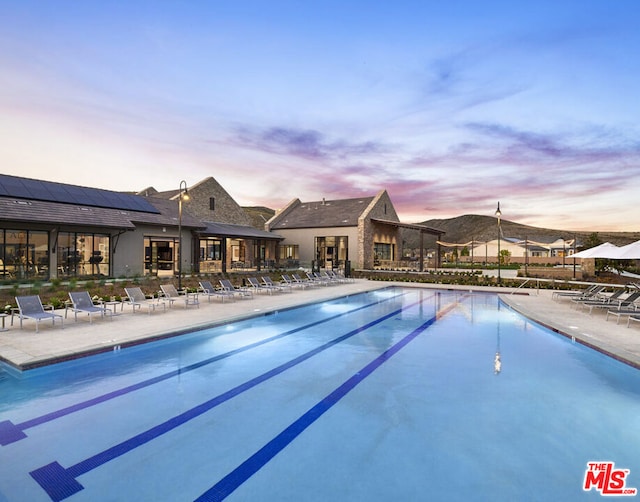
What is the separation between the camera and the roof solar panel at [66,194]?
16.6m

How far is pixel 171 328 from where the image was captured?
9.24 metres

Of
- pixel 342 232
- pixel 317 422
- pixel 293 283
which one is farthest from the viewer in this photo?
pixel 342 232

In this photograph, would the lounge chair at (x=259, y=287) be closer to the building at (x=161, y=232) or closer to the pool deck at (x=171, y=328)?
the pool deck at (x=171, y=328)

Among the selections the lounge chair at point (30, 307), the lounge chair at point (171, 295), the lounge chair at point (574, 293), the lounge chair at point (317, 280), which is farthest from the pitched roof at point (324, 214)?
the lounge chair at point (30, 307)

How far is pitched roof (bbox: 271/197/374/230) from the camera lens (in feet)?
107

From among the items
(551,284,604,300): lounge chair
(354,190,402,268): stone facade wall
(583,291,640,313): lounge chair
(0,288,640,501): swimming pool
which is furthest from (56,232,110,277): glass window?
(551,284,604,300): lounge chair

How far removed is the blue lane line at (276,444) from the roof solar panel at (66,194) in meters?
18.1

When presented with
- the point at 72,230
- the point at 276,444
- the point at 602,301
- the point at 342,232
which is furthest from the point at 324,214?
the point at 276,444

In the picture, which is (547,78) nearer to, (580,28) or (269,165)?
(580,28)

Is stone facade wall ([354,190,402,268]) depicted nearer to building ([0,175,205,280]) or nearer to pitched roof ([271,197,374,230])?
pitched roof ([271,197,374,230])

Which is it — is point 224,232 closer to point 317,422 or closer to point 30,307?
point 30,307

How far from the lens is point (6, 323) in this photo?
9.59 metres

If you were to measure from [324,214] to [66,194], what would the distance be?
70.2 ft

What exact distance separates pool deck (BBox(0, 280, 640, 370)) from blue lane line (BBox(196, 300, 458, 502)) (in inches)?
194
